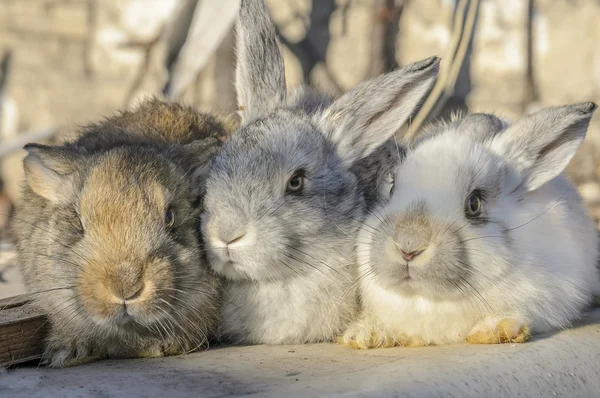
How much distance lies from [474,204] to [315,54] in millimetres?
5252

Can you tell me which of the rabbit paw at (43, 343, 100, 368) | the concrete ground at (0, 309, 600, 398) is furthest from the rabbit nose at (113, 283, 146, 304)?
the rabbit paw at (43, 343, 100, 368)

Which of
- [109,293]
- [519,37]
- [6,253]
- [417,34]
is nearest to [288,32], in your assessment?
[417,34]

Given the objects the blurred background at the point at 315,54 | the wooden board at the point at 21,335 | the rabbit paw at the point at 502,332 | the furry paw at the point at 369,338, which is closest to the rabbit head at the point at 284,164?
the furry paw at the point at 369,338

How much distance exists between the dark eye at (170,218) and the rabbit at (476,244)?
0.84 metres

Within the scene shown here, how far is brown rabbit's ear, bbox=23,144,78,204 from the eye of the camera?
381 cm

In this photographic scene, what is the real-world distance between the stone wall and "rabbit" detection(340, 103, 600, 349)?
476 centimetres

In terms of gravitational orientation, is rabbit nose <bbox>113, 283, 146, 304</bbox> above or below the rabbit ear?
below

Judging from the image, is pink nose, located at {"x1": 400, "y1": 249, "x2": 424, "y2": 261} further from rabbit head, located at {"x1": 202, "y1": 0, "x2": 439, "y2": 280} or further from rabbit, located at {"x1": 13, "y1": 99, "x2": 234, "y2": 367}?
rabbit, located at {"x1": 13, "y1": 99, "x2": 234, "y2": 367}

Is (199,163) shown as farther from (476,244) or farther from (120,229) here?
(476,244)

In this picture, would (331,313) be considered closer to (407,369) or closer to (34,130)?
(407,369)

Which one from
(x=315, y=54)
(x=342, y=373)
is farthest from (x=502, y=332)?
(x=315, y=54)

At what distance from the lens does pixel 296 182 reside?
394 centimetres

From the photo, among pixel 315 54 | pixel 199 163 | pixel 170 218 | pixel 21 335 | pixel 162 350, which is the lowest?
pixel 162 350

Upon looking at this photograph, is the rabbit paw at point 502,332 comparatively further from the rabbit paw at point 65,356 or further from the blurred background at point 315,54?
the blurred background at point 315,54
